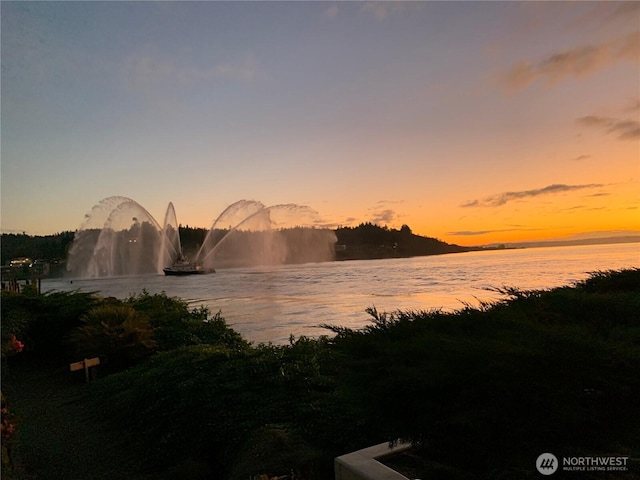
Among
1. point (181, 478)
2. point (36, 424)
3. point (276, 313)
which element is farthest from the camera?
point (276, 313)

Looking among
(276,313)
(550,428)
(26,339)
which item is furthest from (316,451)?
(276,313)

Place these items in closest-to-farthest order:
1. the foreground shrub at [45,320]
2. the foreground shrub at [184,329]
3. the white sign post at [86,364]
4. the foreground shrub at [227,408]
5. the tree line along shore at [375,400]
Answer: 1. the tree line along shore at [375,400]
2. the foreground shrub at [227,408]
3. the white sign post at [86,364]
4. the foreground shrub at [184,329]
5. the foreground shrub at [45,320]

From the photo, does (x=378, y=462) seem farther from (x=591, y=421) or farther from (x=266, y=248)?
(x=266, y=248)

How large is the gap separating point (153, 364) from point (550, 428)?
8.87 m

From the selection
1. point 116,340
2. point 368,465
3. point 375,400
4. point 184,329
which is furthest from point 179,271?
point 375,400

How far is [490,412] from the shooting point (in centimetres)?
331

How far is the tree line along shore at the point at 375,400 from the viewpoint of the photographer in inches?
132

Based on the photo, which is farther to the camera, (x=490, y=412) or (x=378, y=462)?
(x=378, y=462)

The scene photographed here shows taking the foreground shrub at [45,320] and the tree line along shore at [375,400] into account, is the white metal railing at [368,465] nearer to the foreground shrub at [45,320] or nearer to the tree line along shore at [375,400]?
the tree line along shore at [375,400]

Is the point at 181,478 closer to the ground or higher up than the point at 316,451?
closer to the ground

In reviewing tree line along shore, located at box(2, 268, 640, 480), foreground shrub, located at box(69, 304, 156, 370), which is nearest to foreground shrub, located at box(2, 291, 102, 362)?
foreground shrub, located at box(69, 304, 156, 370)

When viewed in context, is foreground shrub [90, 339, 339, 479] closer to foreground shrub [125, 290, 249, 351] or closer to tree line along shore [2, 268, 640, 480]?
tree line along shore [2, 268, 640, 480]

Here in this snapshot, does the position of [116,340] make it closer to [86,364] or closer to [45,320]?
[86,364]

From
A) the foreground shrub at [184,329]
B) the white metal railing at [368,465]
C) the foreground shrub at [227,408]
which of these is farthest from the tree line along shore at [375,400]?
the foreground shrub at [184,329]
